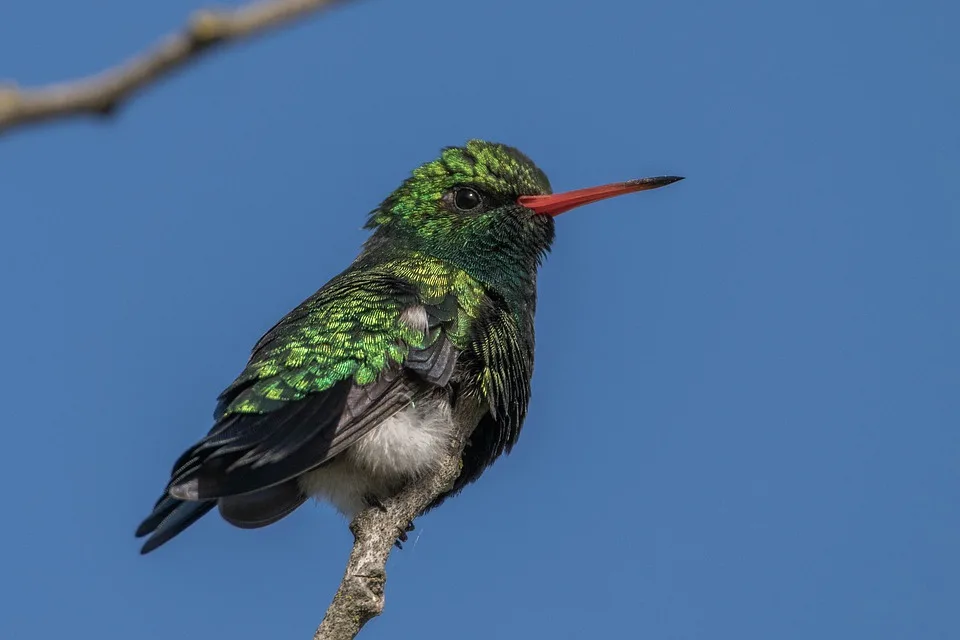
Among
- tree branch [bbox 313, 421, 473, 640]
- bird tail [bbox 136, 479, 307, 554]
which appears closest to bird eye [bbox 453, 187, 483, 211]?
tree branch [bbox 313, 421, 473, 640]

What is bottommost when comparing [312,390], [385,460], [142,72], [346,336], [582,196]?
[142,72]

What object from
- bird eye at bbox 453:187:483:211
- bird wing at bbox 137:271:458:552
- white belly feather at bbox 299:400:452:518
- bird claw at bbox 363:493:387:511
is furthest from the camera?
bird eye at bbox 453:187:483:211

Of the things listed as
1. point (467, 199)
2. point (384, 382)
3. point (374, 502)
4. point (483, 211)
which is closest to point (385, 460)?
point (374, 502)

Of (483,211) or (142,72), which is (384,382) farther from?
(142,72)

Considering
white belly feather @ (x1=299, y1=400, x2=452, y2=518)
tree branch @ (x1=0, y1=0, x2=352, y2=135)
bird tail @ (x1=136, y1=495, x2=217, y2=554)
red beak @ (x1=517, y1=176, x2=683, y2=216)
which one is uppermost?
red beak @ (x1=517, y1=176, x2=683, y2=216)

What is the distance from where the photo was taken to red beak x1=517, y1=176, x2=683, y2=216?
22.5 ft

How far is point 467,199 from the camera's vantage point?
7.41 metres

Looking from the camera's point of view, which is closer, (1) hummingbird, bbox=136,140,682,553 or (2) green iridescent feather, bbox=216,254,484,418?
(1) hummingbird, bbox=136,140,682,553

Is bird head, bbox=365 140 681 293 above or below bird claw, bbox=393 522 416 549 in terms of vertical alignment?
above

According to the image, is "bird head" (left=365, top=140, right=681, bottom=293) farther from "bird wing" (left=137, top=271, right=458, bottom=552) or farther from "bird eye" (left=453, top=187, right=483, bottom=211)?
"bird wing" (left=137, top=271, right=458, bottom=552)

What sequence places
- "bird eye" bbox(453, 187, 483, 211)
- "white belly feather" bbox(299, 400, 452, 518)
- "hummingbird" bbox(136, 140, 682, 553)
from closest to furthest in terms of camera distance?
"hummingbird" bbox(136, 140, 682, 553) → "white belly feather" bbox(299, 400, 452, 518) → "bird eye" bbox(453, 187, 483, 211)

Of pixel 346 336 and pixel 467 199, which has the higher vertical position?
pixel 467 199

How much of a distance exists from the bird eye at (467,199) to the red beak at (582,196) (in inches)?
11.1

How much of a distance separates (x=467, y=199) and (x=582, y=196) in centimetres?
80
